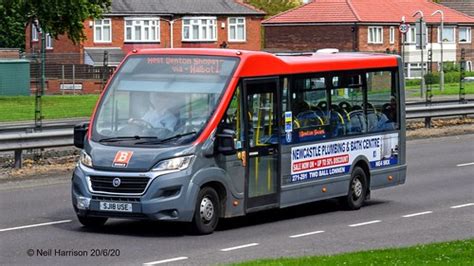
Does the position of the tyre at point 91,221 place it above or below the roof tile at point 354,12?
below

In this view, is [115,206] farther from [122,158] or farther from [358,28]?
[358,28]

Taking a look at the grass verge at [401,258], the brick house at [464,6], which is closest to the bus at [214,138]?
the grass verge at [401,258]

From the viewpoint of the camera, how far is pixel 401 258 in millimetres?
11102

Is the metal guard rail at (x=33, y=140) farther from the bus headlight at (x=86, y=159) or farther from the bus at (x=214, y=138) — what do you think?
the bus headlight at (x=86, y=159)

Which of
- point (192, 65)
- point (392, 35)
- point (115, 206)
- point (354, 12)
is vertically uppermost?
point (354, 12)

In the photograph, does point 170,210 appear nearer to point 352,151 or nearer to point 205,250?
point 205,250

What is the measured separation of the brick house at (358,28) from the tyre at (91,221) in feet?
201

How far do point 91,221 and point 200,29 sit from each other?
2494 inches

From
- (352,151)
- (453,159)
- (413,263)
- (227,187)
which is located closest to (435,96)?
(453,159)

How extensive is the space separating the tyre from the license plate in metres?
0.50

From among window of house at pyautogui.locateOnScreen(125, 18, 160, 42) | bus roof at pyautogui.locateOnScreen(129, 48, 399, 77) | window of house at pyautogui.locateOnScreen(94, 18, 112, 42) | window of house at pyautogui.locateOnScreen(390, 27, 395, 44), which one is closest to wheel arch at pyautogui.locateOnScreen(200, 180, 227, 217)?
bus roof at pyautogui.locateOnScreen(129, 48, 399, 77)

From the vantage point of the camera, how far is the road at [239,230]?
40.2 feet

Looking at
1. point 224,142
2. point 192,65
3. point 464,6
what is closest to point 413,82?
point 464,6

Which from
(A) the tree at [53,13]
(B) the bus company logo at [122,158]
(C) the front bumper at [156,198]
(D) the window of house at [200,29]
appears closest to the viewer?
(C) the front bumper at [156,198]
